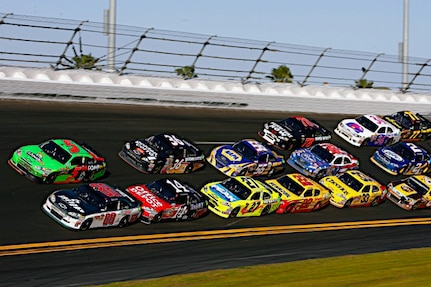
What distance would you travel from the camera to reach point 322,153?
4044 cm

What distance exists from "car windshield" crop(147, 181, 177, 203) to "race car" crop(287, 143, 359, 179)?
9356 millimetres

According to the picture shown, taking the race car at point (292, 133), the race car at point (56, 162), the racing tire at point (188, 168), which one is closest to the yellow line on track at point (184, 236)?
the race car at point (56, 162)

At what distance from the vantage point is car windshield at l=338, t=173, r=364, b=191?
3796 cm

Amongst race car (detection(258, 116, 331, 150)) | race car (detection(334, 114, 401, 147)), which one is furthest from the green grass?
race car (detection(334, 114, 401, 147))

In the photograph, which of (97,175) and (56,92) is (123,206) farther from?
(56,92)

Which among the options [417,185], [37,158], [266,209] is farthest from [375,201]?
[37,158]

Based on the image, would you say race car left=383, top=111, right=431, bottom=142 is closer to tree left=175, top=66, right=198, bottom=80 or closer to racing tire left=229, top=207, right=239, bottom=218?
tree left=175, top=66, right=198, bottom=80

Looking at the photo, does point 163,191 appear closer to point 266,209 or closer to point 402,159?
point 266,209

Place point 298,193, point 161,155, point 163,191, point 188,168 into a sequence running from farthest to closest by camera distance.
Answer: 1. point 188,168
2. point 161,155
3. point 298,193
4. point 163,191

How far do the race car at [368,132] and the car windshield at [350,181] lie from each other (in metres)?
7.56

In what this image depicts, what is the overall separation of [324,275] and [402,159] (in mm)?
17694

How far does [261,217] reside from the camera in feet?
112

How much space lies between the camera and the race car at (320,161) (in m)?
39.6

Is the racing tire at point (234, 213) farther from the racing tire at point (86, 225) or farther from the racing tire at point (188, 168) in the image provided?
the racing tire at point (86, 225)
